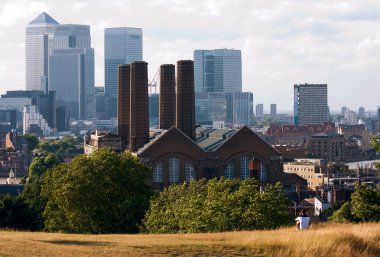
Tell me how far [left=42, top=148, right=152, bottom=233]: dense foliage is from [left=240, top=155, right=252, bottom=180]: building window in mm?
43738

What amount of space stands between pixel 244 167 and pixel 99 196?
1985 inches

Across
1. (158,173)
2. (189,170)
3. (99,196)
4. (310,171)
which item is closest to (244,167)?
(189,170)

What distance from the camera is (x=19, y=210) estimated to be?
255 feet

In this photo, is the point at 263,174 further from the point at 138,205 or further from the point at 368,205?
the point at 368,205

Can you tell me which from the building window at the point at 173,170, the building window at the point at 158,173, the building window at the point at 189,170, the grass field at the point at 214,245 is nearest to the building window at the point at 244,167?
the building window at the point at 189,170

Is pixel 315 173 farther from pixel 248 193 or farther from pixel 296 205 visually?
pixel 248 193

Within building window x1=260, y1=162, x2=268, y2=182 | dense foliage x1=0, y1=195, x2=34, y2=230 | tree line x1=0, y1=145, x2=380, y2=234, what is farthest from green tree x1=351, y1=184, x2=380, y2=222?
building window x1=260, y1=162, x2=268, y2=182

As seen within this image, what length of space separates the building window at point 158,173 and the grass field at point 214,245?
78084 mm

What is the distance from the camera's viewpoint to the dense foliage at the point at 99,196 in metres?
68.2

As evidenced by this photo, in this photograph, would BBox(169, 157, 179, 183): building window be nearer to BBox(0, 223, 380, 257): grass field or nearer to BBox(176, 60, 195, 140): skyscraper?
BBox(176, 60, 195, 140): skyscraper

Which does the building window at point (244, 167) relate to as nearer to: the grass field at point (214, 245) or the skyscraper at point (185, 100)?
the skyscraper at point (185, 100)

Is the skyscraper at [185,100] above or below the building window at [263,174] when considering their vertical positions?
above

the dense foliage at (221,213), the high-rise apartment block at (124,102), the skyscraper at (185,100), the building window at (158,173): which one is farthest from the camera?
the high-rise apartment block at (124,102)

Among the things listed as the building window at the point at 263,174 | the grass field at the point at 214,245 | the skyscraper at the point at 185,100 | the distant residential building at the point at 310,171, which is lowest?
the distant residential building at the point at 310,171
